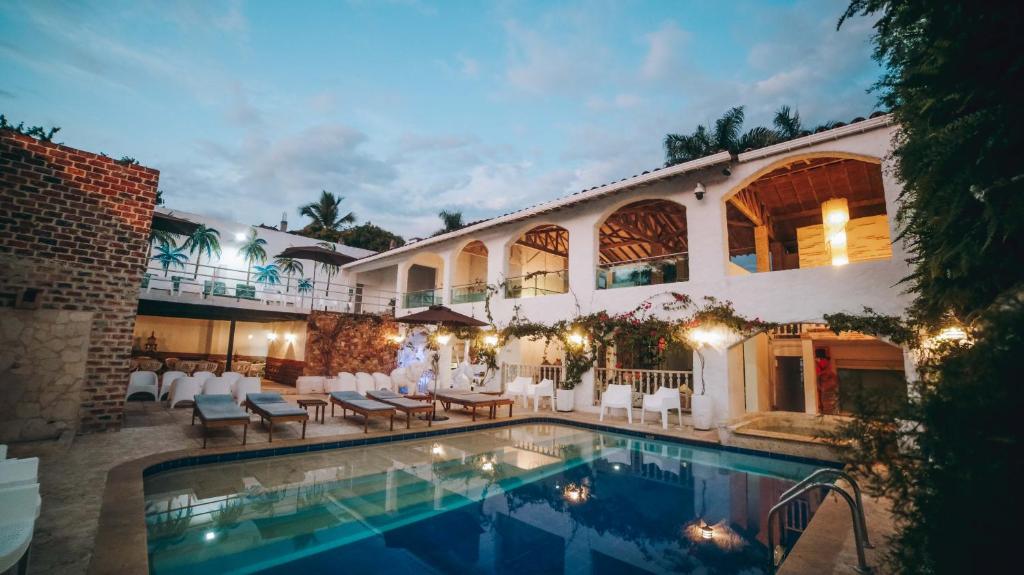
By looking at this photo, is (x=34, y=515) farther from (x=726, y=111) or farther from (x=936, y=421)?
(x=726, y=111)

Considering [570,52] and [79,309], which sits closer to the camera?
[79,309]

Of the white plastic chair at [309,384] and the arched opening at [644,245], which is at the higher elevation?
the arched opening at [644,245]

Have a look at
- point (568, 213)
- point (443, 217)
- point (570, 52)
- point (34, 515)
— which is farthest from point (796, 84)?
point (34, 515)

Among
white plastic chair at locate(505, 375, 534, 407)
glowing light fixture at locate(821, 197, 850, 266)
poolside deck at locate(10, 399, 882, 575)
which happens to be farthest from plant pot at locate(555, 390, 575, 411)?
glowing light fixture at locate(821, 197, 850, 266)

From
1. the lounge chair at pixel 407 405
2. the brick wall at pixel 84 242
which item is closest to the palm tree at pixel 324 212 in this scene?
the lounge chair at pixel 407 405

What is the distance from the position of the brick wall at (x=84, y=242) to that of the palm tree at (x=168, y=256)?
12.3 m

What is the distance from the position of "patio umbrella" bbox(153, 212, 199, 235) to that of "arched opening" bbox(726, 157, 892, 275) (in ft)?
44.7

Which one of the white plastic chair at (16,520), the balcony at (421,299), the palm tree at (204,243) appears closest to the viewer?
the white plastic chair at (16,520)

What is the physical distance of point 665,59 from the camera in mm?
14906

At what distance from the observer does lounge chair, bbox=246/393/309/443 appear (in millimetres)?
6530

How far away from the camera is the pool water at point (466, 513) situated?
345cm

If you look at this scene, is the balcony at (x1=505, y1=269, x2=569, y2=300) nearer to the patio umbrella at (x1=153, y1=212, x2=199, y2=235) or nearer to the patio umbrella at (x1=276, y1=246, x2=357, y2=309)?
the patio umbrella at (x1=276, y1=246, x2=357, y2=309)

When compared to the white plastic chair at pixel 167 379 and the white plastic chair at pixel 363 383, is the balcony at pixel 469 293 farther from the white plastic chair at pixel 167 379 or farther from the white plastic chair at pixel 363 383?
the white plastic chair at pixel 167 379

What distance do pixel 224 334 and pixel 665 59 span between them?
75.9 ft
